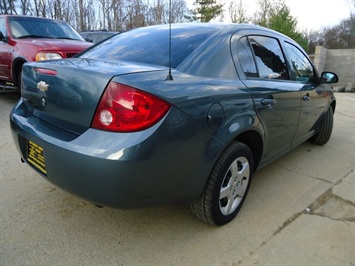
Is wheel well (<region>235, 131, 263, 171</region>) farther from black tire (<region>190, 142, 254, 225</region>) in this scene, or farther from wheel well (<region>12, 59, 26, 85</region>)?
wheel well (<region>12, 59, 26, 85</region>)

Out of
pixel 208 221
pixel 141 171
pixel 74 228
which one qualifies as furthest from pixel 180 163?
pixel 74 228

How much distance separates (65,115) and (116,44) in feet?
3.41

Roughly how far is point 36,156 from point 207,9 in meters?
33.8

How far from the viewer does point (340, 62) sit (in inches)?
593

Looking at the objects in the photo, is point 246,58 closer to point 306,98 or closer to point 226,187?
point 226,187

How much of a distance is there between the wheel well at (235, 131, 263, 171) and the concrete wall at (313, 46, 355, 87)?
13.6 meters

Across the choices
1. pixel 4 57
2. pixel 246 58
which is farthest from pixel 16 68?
pixel 246 58

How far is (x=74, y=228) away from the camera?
2180mm

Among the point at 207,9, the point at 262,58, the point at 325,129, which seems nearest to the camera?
the point at 262,58

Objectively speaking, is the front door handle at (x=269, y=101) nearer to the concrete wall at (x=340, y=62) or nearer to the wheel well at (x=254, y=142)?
the wheel well at (x=254, y=142)

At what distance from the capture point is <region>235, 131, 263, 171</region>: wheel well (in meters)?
2.42

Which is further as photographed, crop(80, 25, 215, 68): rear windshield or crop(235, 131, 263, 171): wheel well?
crop(235, 131, 263, 171): wheel well

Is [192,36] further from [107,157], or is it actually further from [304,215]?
[304,215]

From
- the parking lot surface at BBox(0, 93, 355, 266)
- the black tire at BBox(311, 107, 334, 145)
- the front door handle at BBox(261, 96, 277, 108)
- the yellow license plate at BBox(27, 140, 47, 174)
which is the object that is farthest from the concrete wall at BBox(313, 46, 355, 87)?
the yellow license plate at BBox(27, 140, 47, 174)
